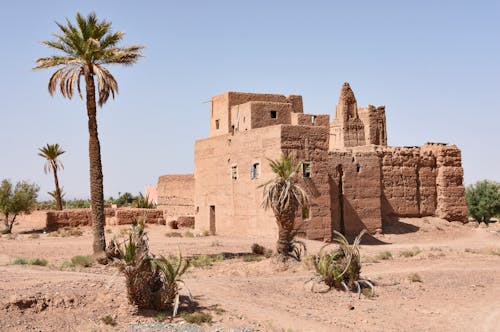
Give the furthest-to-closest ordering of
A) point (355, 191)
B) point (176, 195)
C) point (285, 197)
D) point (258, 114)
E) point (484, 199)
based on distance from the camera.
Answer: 1. point (484, 199)
2. point (176, 195)
3. point (258, 114)
4. point (355, 191)
5. point (285, 197)

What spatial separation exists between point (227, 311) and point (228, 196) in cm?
1582

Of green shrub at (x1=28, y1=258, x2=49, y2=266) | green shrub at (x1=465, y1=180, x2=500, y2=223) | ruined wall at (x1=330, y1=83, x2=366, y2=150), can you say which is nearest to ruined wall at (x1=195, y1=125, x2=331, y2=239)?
green shrub at (x1=28, y1=258, x2=49, y2=266)

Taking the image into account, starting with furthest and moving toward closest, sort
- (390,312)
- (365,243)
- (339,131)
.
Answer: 1. (339,131)
2. (365,243)
3. (390,312)

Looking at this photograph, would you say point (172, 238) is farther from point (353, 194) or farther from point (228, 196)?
point (353, 194)

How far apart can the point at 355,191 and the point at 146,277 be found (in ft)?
56.0

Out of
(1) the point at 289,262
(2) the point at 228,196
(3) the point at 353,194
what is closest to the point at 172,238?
(2) the point at 228,196

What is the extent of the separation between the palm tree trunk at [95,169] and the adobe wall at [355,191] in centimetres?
1174

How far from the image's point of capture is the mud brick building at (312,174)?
25.8 m

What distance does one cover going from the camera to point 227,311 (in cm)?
1341

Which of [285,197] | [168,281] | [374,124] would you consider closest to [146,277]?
[168,281]

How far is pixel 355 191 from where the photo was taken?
28156 mm

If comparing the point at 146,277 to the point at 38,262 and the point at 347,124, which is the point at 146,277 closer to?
the point at 38,262

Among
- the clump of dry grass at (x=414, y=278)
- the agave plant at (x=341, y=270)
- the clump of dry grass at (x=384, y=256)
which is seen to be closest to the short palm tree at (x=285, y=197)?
the agave plant at (x=341, y=270)

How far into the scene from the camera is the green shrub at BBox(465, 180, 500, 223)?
40.5m
